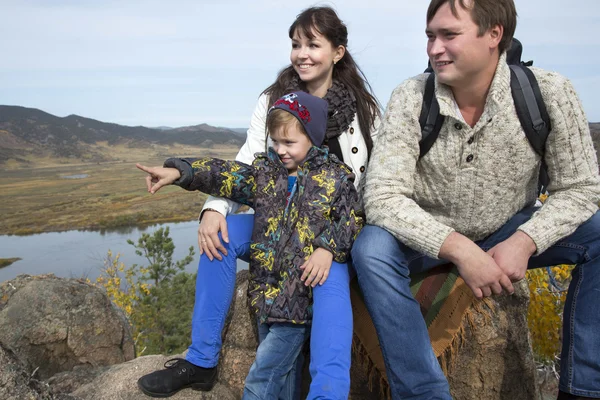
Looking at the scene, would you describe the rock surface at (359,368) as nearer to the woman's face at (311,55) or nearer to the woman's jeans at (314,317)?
the woman's jeans at (314,317)

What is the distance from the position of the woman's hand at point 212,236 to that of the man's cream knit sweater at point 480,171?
2.40ft

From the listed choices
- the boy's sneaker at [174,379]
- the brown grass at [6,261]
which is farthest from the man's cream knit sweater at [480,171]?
the brown grass at [6,261]

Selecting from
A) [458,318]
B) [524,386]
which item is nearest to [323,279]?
[458,318]

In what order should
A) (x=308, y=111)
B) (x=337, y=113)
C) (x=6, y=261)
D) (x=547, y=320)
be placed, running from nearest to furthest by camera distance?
(x=308, y=111), (x=337, y=113), (x=547, y=320), (x=6, y=261)

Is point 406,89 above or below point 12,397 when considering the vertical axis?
above

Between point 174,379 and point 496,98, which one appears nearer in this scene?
point 496,98

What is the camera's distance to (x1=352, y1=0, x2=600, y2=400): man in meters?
2.01

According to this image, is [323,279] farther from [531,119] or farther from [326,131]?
[531,119]

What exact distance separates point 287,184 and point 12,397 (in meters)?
1.50

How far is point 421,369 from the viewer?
1995mm

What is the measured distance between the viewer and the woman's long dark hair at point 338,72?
2.86 meters

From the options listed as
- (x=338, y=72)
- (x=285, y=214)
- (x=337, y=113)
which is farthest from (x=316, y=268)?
(x=338, y=72)

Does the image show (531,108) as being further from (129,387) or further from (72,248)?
(72,248)

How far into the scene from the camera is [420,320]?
204cm
